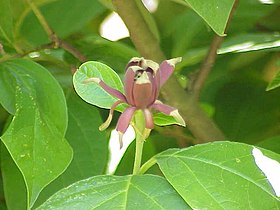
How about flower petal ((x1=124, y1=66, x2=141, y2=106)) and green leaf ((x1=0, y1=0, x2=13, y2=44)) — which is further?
green leaf ((x1=0, y1=0, x2=13, y2=44))

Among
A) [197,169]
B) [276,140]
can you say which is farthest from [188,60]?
[197,169]

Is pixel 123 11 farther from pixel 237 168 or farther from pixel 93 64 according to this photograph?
pixel 237 168

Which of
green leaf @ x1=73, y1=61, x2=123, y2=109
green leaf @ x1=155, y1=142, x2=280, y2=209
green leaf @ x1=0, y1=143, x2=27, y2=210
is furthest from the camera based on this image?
green leaf @ x1=0, y1=143, x2=27, y2=210

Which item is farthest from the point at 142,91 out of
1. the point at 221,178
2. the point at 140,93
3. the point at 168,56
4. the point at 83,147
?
the point at 168,56

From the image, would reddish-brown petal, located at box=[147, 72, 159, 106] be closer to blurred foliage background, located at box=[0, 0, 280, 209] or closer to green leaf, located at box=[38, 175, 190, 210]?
green leaf, located at box=[38, 175, 190, 210]

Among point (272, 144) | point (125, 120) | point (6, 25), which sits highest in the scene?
point (6, 25)

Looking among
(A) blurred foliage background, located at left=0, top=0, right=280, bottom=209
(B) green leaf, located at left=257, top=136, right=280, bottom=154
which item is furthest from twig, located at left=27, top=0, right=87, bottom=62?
(B) green leaf, located at left=257, top=136, right=280, bottom=154

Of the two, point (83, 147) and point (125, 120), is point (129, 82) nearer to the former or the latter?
point (125, 120)
